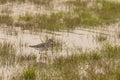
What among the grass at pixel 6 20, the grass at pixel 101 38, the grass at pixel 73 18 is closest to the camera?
the grass at pixel 101 38

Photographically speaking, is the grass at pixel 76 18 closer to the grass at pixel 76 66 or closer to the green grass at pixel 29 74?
→ the grass at pixel 76 66

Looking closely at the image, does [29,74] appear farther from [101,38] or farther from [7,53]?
[101,38]

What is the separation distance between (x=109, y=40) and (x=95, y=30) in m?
1.44

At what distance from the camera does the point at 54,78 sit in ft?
27.9

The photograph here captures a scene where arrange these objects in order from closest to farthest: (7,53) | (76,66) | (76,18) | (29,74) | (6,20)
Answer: (29,74)
(76,66)
(7,53)
(6,20)
(76,18)

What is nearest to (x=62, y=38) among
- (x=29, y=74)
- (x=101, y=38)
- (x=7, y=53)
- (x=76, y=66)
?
(x=101, y=38)

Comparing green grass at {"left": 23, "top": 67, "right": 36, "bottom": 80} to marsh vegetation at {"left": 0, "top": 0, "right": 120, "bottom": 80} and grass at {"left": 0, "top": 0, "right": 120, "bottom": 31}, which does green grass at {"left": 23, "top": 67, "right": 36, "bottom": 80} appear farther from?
grass at {"left": 0, "top": 0, "right": 120, "bottom": 31}

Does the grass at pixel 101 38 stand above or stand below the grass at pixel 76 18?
below

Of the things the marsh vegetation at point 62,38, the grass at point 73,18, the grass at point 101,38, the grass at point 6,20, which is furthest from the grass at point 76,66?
the grass at point 6,20

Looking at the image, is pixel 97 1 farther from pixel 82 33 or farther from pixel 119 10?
pixel 82 33

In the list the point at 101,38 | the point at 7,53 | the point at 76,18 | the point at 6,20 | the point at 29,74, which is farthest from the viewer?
the point at 76,18

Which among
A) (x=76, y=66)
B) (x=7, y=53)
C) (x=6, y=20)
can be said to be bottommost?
(x=76, y=66)

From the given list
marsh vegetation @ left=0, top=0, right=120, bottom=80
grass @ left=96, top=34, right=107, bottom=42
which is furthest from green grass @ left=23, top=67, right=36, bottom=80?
grass @ left=96, top=34, right=107, bottom=42

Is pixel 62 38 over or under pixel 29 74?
over
